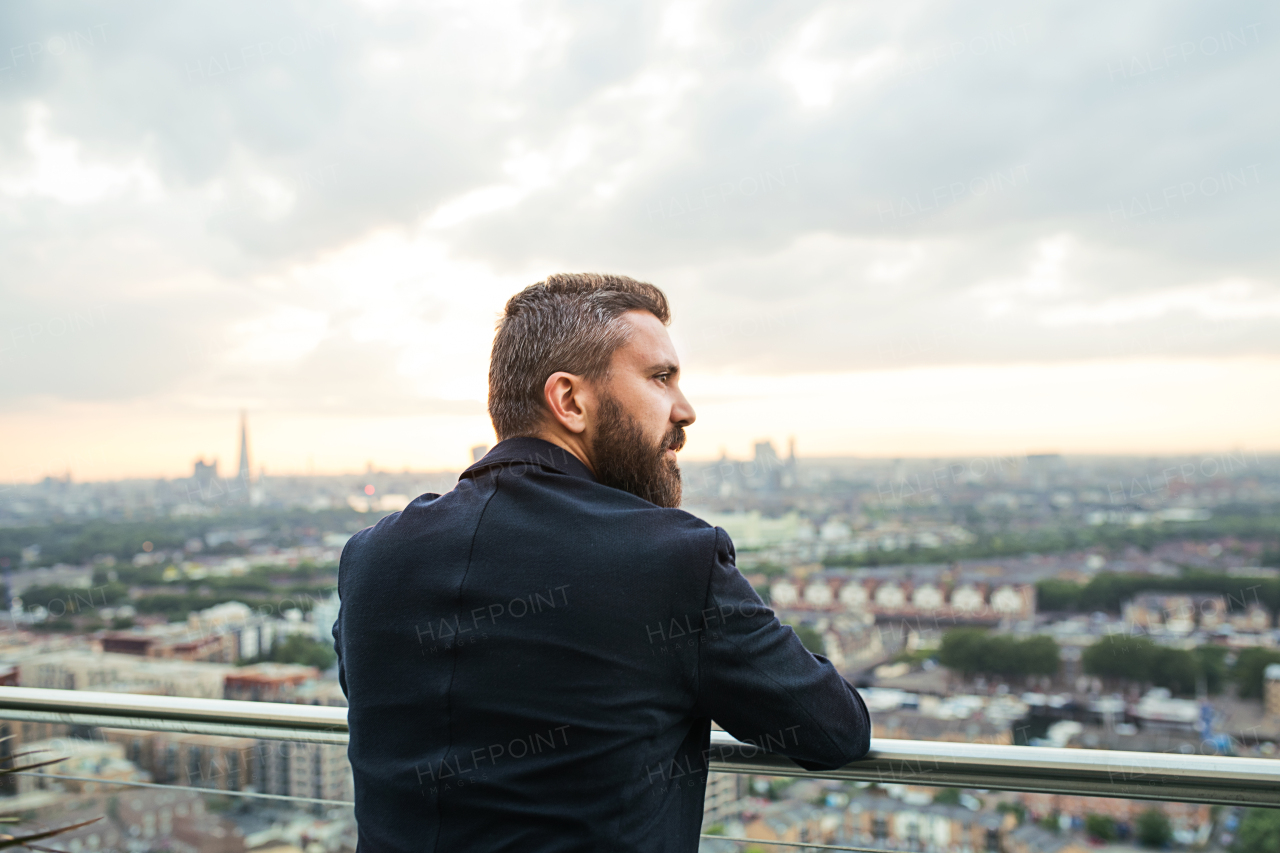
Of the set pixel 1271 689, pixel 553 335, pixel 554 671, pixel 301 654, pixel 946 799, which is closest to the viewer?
pixel 554 671

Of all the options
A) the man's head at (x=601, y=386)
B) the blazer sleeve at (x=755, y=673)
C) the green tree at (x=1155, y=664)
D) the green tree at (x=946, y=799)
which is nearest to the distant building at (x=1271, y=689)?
the green tree at (x=1155, y=664)

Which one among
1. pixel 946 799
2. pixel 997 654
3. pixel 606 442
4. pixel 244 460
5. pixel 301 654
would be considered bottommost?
pixel 997 654

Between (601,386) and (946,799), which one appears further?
(946,799)

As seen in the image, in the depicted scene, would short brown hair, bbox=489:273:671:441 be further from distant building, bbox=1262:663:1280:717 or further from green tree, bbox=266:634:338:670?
distant building, bbox=1262:663:1280:717

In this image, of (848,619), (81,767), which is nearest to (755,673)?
(81,767)

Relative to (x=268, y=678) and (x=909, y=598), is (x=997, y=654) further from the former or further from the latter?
(x=268, y=678)

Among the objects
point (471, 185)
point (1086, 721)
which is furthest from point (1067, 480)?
point (471, 185)

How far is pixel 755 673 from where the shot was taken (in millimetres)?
746

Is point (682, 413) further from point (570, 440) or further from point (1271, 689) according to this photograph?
point (1271, 689)

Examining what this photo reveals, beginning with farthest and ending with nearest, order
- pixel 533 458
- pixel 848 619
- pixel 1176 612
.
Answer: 1. pixel 1176 612
2. pixel 848 619
3. pixel 533 458

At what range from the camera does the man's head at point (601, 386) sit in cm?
93

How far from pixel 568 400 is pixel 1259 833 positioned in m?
1.22

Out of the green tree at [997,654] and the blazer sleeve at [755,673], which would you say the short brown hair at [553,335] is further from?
the green tree at [997,654]

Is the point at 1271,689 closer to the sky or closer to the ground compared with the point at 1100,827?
closer to the ground
